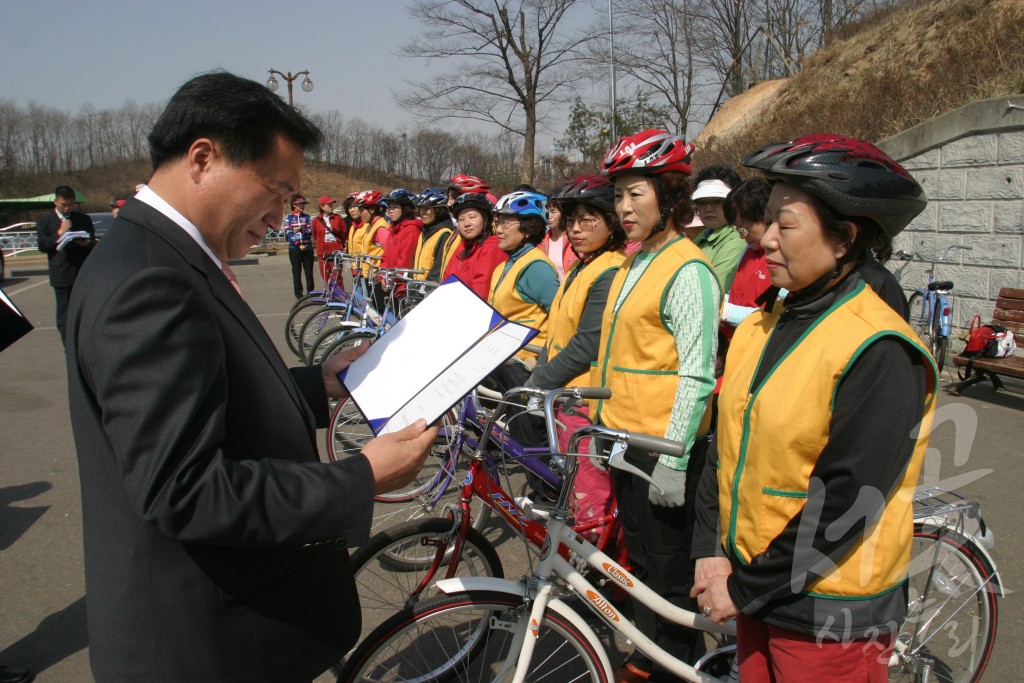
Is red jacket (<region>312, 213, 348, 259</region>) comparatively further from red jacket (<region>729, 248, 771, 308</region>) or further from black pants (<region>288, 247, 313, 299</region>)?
red jacket (<region>729, 248, 771, 308</region>)

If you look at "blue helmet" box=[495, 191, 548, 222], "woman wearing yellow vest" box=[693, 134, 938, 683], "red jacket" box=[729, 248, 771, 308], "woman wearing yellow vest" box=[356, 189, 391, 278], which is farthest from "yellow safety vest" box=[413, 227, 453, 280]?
"woman wearing yellow vest" box=[693, 134, 938, 683]

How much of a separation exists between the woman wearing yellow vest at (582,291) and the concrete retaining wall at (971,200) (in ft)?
19.2

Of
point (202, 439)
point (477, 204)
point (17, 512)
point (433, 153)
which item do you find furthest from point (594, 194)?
point (433, 153)

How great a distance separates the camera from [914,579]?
262cm

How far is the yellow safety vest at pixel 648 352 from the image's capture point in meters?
2.67

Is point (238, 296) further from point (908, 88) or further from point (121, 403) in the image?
point (908, 88)

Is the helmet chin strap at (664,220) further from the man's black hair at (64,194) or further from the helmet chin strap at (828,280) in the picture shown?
the man's black hair at (64,194)

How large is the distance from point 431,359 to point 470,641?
3.82 ft

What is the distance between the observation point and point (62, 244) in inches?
353

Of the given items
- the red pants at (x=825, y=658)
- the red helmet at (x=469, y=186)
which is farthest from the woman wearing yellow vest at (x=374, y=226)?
the red pants at (x=825, y=658)

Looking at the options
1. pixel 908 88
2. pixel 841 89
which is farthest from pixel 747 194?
pixel 841 89

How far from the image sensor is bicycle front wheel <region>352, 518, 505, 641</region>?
9.03 feet

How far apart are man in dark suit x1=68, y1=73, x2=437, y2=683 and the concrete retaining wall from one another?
26.7ft

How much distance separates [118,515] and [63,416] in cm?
674
